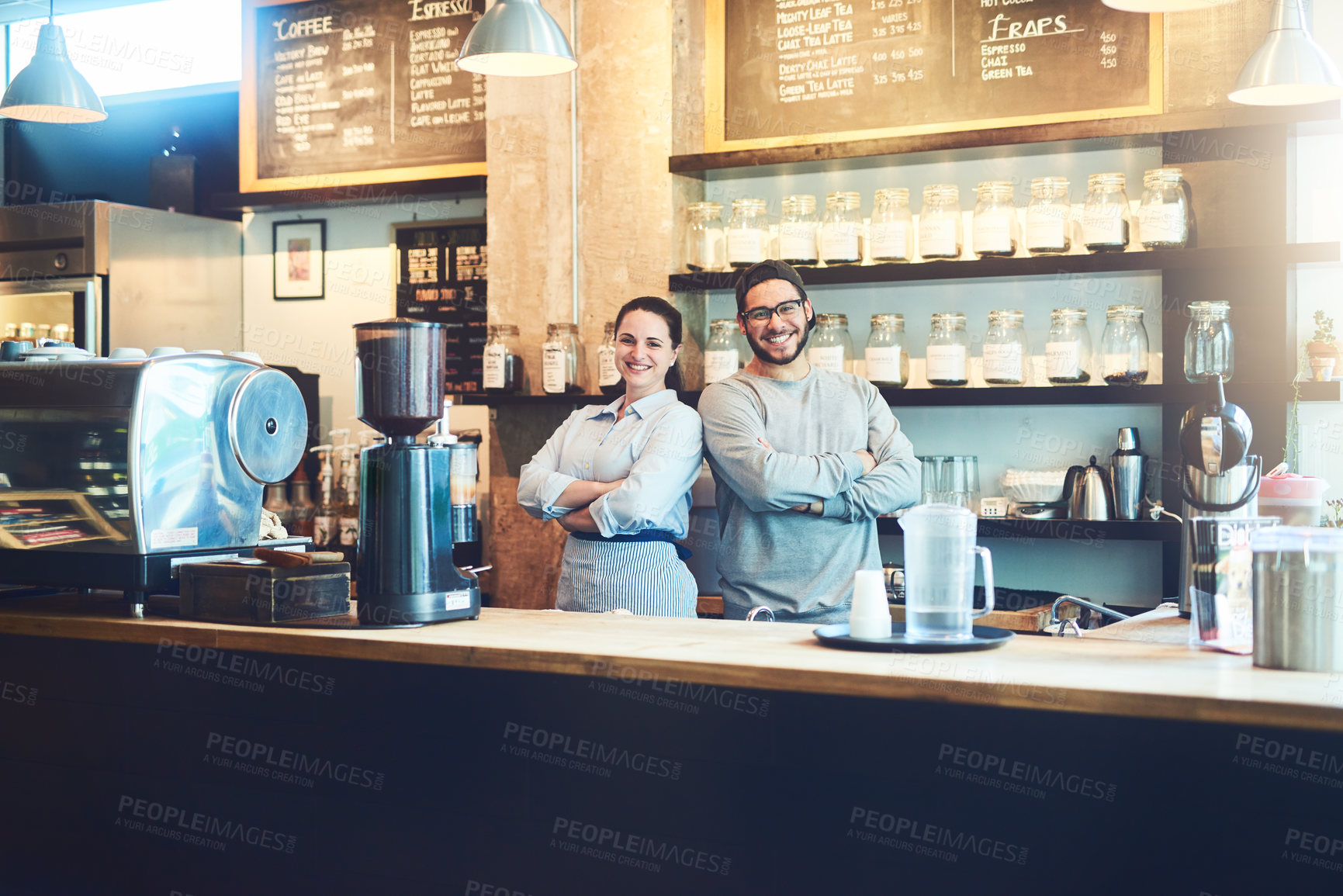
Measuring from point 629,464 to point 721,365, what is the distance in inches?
30.1

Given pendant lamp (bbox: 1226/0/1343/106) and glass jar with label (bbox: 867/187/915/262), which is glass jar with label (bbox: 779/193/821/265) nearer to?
glass jar with label (bbox: 867/187/915/262)

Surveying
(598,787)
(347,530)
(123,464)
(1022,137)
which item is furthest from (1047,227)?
(347,530)

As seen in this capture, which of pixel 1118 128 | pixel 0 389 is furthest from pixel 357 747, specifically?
pixel 1118 128

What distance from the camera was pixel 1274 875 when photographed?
132 cm

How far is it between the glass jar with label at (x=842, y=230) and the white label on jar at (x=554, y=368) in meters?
0.84

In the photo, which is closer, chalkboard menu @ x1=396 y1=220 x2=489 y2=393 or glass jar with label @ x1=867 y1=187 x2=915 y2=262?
glass jar with label @ x1=867 y1=187 x2=915 y2=262

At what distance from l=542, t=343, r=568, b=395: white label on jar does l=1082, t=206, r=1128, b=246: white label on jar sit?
1.54m

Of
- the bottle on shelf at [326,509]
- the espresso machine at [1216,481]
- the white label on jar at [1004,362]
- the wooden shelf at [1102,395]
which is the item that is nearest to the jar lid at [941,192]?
the white label on jar at [1004,362]

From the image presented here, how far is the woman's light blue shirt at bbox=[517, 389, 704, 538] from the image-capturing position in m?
2.46

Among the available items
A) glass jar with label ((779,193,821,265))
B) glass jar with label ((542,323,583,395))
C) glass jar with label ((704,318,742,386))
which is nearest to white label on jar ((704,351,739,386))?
glass jar with label ((704,318,742,386))

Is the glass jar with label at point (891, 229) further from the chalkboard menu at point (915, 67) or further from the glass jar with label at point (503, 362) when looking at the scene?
the glass jar with label at point (503, 362)

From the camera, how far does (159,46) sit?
4.95 metres

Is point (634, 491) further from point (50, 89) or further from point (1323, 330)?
point (50, 89)

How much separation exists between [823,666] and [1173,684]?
0.40 meters
